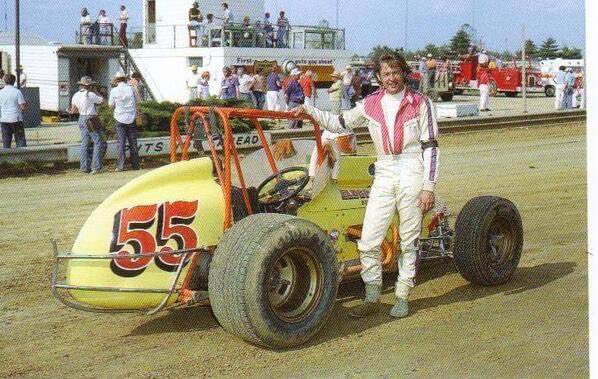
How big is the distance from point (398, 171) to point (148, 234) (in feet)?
5.48

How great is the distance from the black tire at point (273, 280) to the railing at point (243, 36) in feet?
83.6

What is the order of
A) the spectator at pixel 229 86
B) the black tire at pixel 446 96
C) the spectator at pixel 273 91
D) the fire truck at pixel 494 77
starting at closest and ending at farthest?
the spectator at pixel 229 86, the spectator at pixel 273 91, the black tire at pixel 446 96, the fire truck at pixel 494 77

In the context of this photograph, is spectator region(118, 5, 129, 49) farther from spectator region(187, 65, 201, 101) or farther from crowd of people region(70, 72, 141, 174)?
crowd of people region(70, 72, 141, 174)

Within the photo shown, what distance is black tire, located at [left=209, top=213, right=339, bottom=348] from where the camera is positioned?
501 centimetres

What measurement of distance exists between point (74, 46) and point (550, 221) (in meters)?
20.0

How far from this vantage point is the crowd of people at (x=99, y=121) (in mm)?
14539

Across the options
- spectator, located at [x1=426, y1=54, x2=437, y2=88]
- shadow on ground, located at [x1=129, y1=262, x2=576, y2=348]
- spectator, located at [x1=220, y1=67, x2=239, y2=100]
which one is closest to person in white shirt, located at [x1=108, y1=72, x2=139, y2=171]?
shadow on ground, located at [x1=129, y1=262, x2=576, y2=348]

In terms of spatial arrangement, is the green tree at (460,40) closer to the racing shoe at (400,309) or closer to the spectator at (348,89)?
the spectator at (348,89)

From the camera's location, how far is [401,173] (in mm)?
5812

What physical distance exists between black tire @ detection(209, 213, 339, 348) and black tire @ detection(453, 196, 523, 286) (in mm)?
1476

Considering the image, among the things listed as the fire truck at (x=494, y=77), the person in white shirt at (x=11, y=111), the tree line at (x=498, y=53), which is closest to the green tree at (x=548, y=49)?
the tree line at (x=498, y=53)

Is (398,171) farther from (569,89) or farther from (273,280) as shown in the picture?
(569,89)

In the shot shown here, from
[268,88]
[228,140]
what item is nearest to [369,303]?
[228,140]

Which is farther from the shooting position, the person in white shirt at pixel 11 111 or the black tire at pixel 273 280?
the person in white shirt at pixel 11 111
